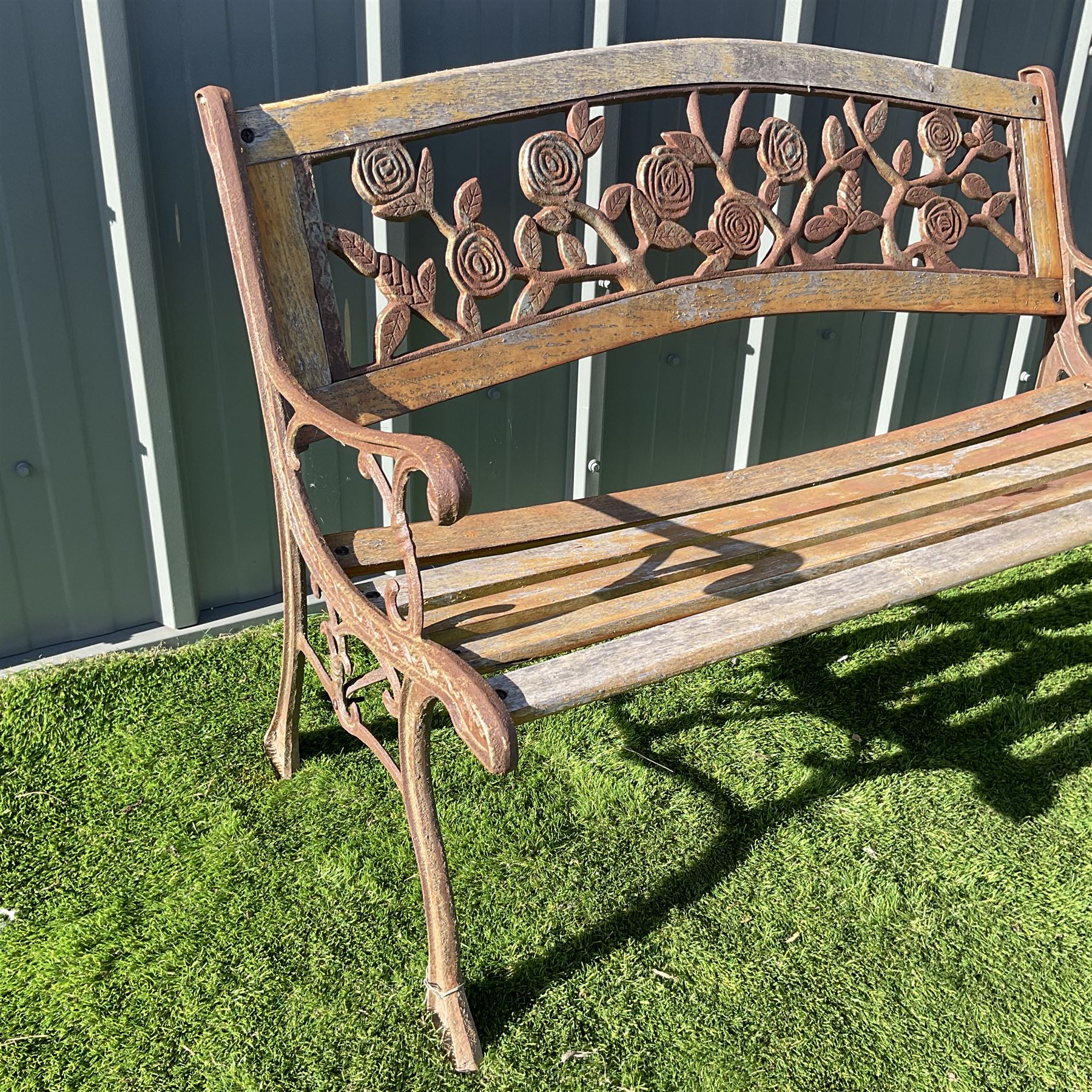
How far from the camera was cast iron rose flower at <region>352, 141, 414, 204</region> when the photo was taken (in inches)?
72.5

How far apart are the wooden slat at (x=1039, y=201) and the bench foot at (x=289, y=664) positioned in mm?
2002

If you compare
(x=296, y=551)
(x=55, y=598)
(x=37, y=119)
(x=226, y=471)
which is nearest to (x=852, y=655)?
(x=296, y=551)

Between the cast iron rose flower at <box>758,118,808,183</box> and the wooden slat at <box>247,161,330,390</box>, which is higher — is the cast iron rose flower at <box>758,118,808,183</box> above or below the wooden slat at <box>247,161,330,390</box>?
above

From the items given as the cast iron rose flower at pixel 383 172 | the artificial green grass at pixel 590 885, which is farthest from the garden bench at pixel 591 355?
the artificial green grass at pixel 590 885

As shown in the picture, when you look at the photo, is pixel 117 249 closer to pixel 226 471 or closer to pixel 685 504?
pixel 226 471

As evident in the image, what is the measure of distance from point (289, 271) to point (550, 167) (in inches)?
22.0

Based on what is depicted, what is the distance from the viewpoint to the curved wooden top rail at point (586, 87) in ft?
5.86

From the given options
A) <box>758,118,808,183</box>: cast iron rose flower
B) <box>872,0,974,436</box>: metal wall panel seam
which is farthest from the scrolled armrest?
<box>872,0,974,436</box>: metal wall panel seam

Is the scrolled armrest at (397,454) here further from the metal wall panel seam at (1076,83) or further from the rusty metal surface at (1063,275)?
the metal wall panel seam at (1076,83)

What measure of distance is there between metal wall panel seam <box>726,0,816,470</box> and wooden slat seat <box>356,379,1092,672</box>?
86 centimetres

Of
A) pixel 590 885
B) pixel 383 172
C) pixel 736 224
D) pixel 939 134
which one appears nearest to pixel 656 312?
pixel 736 224

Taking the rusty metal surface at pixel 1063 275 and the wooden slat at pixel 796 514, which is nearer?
the wooden slat at pixel 796 514

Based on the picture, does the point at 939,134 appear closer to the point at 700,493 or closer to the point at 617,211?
the point at 617,211

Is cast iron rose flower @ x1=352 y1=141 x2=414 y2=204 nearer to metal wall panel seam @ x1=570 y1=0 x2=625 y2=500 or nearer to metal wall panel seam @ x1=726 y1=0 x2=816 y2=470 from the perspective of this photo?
metal wall panel seam @ x1=570 y1=0 x2=625 y2=500
